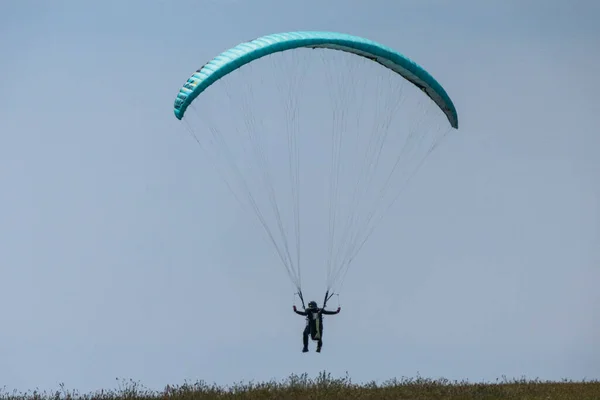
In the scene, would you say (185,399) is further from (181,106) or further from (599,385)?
(599,385)

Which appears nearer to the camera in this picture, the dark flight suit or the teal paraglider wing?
the teal paraglider wing

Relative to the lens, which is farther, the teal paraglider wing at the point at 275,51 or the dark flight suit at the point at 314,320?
the dark flight suit at the point at 314,320

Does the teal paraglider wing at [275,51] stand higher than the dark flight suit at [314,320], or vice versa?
the teal paraglider wing at [275,51]

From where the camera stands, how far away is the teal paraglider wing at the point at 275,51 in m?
26.0

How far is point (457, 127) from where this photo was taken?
96.9ft

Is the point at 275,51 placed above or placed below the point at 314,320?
above

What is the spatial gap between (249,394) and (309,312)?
10.0 feet

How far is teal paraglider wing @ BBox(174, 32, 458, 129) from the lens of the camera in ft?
85.4

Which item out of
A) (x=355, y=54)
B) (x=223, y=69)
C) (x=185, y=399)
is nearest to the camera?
(x=185, y=399)

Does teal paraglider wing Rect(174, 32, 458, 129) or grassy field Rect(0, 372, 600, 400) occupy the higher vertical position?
teal paraglider wing Rect(174, 32, 458, 129)

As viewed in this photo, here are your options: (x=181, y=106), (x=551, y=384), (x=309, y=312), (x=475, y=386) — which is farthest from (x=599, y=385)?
(x=181, y=106)

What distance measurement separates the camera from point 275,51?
26.2 meters

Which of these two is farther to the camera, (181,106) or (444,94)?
(444,94)

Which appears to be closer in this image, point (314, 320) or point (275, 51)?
point (275, 51)
